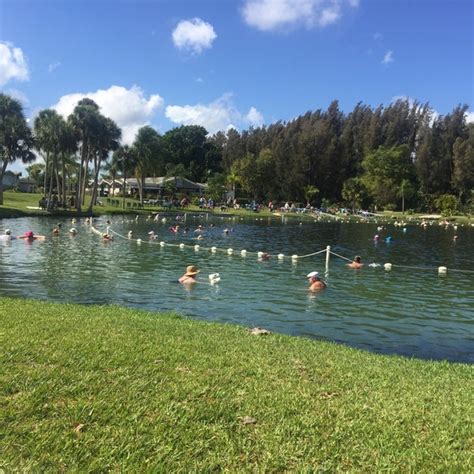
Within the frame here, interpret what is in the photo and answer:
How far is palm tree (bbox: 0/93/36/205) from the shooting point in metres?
57.5

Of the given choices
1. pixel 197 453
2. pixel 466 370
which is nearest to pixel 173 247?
pixel 466 370

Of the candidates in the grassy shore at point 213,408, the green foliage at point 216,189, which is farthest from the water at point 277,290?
the green foliage at point 216,189

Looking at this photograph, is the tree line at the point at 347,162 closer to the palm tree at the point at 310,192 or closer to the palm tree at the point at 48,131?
the palm tree at the point at 310,192

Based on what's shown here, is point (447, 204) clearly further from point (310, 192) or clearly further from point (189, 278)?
point (189, 278)

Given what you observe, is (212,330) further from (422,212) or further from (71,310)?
(422,212)

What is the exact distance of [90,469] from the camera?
4.16 m

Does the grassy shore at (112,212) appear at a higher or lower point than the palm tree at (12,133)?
lower

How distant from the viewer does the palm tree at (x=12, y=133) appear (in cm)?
5747

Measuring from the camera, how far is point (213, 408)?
5.36 meters

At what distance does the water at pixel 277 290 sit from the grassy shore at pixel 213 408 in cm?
503

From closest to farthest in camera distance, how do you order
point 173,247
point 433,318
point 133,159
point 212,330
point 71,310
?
point 212,330 → point 71,310 → point 433,318 → point 173,247 → point 133,159

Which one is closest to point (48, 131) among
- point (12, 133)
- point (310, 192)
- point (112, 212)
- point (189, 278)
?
point (12, 133)

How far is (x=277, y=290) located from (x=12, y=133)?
4925 cm

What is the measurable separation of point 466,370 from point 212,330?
4.79 m
